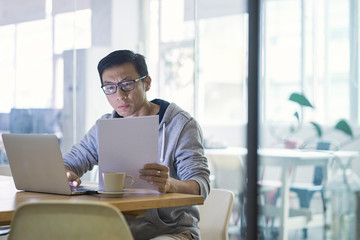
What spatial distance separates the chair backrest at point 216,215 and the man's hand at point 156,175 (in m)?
0.59

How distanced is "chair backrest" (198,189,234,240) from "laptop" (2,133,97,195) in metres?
0.65

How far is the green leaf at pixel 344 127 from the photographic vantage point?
81.4 inches

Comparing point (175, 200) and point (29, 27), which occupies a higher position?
point (29, 27)

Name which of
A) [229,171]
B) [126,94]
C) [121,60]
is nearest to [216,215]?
[126,94]

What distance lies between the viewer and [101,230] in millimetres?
1365

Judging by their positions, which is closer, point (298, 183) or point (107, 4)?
point (298, 183)

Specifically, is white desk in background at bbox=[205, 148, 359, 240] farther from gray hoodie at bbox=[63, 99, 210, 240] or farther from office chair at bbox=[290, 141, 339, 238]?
gray hoodie at bbox=[63, 99, 210, 240]

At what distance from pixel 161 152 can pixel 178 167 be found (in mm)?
102

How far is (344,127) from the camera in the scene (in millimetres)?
2082

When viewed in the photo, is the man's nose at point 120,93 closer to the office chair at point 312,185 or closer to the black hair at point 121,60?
the black hair at point 121,60

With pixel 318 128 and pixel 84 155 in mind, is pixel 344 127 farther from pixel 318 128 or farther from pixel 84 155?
pixel 84 155

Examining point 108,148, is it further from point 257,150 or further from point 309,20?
point 309,20

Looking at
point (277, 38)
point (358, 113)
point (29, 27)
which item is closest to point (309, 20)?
point (277, 38)

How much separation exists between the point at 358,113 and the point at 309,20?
1.64ft
